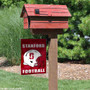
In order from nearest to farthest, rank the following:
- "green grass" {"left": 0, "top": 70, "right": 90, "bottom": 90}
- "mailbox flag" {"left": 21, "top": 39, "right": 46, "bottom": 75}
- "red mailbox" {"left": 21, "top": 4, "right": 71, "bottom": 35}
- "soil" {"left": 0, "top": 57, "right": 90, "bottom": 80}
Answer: "red mailbox" {"left": 21, "top": 4, "right": 71, "bottom": 35} < "mailbox flag" {"left": 21, "top": 39, "right": 46, "bottom": 75} < "green grass" {"left": 0, "top": 70, "right": 90, "bottom": 90} < "soil" {"left": 0, "top": 57, "right": 90, "bottom": 80}

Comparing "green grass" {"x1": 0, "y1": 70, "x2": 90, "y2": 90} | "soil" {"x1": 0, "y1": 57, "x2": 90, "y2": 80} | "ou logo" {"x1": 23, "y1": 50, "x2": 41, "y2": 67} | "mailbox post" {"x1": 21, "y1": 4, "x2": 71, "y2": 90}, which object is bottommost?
"soil" {"x1": 0, "y1": 57, "x2": 90, "y2": 80}

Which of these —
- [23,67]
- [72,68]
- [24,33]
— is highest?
[23,67]

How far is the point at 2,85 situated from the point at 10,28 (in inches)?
155

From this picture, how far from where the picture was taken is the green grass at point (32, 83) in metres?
7.19

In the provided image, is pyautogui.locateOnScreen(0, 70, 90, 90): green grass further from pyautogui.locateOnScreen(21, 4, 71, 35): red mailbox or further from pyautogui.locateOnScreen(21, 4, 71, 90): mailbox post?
pyautogui.locateOnScreen(21, 4, 71, 35): red mailbox

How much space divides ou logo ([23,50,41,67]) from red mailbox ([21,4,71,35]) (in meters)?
0.36

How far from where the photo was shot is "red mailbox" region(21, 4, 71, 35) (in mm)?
4566

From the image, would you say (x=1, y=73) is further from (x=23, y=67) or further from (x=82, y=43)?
(x=23, y=67)

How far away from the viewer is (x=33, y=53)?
4.71 metres

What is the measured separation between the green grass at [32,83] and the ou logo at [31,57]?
7.88 ft

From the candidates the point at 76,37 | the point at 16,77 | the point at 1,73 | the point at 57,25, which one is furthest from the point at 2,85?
the point at 76,37

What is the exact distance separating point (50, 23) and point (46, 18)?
112 millimetres

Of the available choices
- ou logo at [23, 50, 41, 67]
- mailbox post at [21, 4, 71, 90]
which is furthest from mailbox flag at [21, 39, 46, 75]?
mailbox post at [21, 4, 71, 90]

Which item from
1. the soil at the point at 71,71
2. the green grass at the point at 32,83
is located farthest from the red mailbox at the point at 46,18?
the soil at the point at 71,71
